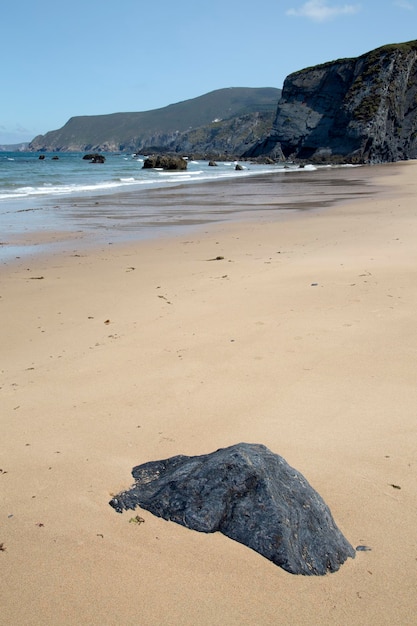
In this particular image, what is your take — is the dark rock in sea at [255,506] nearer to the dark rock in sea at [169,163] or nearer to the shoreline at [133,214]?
the shoreline at [133,214]

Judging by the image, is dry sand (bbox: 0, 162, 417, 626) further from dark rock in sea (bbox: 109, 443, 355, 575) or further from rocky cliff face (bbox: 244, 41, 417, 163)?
rocky cliff face (bbox: 244, 41, 417, 163)

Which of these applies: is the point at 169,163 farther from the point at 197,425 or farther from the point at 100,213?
the point at 197,425

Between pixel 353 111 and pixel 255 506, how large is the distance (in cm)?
7189

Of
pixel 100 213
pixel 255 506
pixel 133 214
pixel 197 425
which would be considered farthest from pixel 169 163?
pixel 255 506

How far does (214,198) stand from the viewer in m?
21.6

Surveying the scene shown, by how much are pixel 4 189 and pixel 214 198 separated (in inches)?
417

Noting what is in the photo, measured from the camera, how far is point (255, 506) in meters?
2.38

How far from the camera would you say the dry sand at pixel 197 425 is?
2.17 metres

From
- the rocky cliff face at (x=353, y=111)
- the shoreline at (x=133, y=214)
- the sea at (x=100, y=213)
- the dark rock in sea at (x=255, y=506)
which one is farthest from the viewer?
the rocky cliff face at (x=353, y=111)

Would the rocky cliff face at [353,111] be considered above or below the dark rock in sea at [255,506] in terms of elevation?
above

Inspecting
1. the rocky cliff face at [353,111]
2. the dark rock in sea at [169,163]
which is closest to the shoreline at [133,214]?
the dark rock in sea at [169,163]

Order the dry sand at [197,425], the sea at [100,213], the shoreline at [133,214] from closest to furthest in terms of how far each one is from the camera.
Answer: the dry sand at [197,425] < the shoreline at [133,214] < the sea at [100,213]

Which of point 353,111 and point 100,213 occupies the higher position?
point 353,111

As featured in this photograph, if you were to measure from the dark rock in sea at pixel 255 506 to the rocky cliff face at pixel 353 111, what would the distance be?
215 ft
